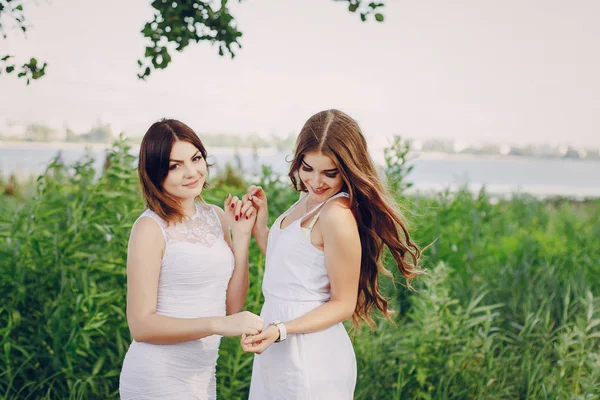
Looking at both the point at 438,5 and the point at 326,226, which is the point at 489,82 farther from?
the point at 326,226

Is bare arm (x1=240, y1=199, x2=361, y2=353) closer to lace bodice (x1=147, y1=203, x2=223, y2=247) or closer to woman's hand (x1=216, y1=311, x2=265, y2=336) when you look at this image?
woman's hand (x1=216, y1=311, x2=265, y2=336)

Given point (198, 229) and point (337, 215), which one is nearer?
point (337, 215)

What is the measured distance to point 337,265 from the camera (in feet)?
7.55

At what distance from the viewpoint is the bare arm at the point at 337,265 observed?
229 centimetres

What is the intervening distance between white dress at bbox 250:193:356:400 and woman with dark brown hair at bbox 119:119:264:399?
8.4 inches

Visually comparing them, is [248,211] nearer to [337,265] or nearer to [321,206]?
[321,206]

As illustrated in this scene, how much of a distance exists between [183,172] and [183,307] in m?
0.46

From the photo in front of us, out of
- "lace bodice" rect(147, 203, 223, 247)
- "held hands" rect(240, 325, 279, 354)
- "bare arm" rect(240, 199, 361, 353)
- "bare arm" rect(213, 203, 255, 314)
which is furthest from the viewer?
"bare arm" rect(213, 203, 255, 314)

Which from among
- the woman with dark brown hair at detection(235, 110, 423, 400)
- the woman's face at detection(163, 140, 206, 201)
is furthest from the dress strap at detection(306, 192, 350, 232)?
the woman's face at detection(163, 140, 206, 201)

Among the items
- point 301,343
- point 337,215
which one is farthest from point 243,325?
point 337,215

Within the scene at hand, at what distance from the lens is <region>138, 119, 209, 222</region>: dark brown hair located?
7.84 ft

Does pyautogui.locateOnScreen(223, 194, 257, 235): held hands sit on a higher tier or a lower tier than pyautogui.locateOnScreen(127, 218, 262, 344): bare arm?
higher

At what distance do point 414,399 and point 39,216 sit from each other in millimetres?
2139

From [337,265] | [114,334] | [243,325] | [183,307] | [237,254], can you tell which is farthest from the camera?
[114,334]
